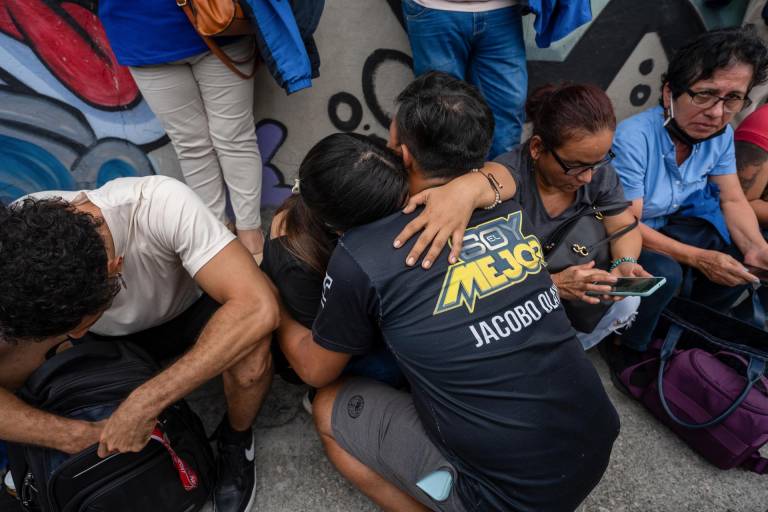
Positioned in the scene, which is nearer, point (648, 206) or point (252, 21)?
point (252, 21)

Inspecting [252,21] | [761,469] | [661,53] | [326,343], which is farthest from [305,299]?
[661,53]

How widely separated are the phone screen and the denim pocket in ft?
4.89

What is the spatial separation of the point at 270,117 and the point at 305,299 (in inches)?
60.6

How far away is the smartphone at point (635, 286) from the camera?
1.76m

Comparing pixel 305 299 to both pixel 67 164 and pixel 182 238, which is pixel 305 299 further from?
pixel 67 164

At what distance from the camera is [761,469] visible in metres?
2.12

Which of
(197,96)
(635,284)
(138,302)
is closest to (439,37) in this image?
(197,96)

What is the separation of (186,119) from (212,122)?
0.39 ft

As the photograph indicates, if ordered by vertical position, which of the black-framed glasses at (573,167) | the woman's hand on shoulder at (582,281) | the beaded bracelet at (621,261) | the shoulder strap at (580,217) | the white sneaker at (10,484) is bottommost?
the white sneaker at (10,484)

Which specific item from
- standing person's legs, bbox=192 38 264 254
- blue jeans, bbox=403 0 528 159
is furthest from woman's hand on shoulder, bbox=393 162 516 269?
standing person's legs, bbox=192 38 264 254

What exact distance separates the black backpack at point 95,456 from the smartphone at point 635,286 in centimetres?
164

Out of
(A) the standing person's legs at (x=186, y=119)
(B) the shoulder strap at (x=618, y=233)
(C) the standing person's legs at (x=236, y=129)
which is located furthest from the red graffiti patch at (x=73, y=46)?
(B) the shoulder strap at (x=618, y=233)

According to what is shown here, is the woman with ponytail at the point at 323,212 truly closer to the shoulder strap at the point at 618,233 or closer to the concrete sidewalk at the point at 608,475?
the concrete sidewalk at the point at 608,475

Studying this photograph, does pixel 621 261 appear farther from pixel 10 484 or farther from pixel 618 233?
pixel 10 484
